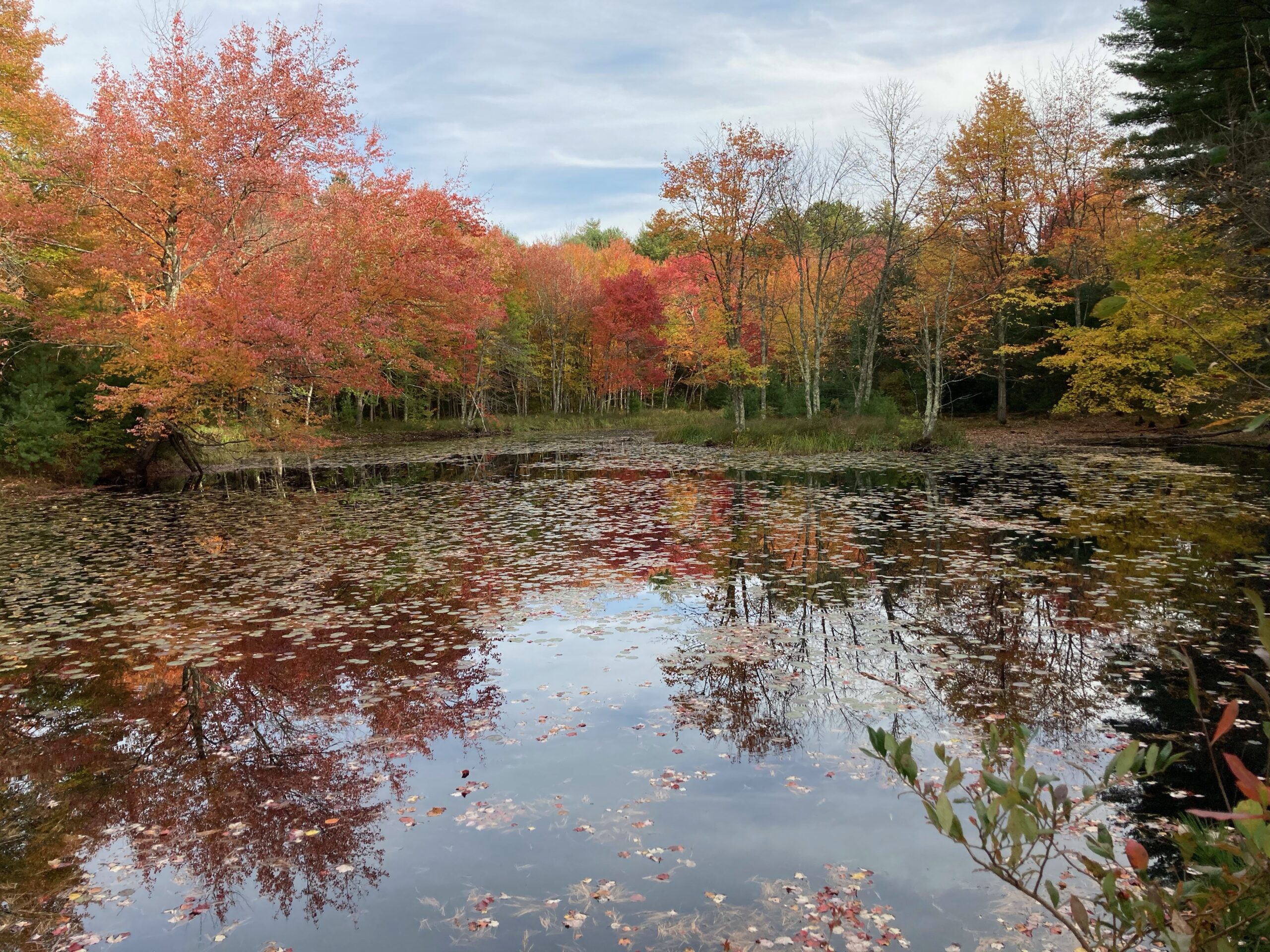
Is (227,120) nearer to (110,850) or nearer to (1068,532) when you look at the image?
(110,850)

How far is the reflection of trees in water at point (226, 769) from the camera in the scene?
389 cm

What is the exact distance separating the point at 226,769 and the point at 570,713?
2.32m

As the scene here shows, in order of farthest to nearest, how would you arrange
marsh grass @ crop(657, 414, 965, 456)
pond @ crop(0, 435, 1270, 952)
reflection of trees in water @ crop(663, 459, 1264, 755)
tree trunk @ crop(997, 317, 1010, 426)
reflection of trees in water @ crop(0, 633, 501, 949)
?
tree trunk @ crop(997, 317, 1010, 426) → marsh grass @ crop(657, 414, 965, 456) → reflection of trees in water @ crop(663, 459, 1264, 755) → reflection of trees in water @ crop(0, 633, 501, 949) → pond @ crop(0, 435, 1270, 952)

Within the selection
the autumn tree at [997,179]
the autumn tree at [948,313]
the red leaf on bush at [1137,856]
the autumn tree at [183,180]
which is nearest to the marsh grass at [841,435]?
the autumn tree at [948,313]

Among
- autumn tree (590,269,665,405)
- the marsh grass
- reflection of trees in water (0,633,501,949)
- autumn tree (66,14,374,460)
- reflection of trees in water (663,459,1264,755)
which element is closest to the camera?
reflection of trees in water (0,633,501,949)

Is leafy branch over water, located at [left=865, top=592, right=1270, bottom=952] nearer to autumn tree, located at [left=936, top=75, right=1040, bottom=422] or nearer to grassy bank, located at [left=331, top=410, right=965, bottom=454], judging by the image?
grassy bank, located at [left=331, top=410, right=965, bottom=454]

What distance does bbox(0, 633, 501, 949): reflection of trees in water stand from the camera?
3887 millimetres

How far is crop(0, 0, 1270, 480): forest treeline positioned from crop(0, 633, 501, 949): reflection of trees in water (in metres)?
10.1

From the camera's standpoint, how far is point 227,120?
1803cm

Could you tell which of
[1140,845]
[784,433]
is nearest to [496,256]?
[784,433]

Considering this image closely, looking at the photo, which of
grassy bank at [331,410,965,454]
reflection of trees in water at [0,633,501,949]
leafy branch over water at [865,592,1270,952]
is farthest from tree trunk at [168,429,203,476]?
leafy branch over water at [865,592,1270,952]

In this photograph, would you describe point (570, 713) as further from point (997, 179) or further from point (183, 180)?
point (997, 179)

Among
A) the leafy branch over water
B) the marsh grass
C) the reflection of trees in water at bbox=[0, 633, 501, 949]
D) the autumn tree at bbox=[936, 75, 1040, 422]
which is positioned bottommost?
the reflection of trees in water at bbox=[0, 633, 501, 949]

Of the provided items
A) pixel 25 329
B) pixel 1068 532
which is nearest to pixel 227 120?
pixel 25 329
